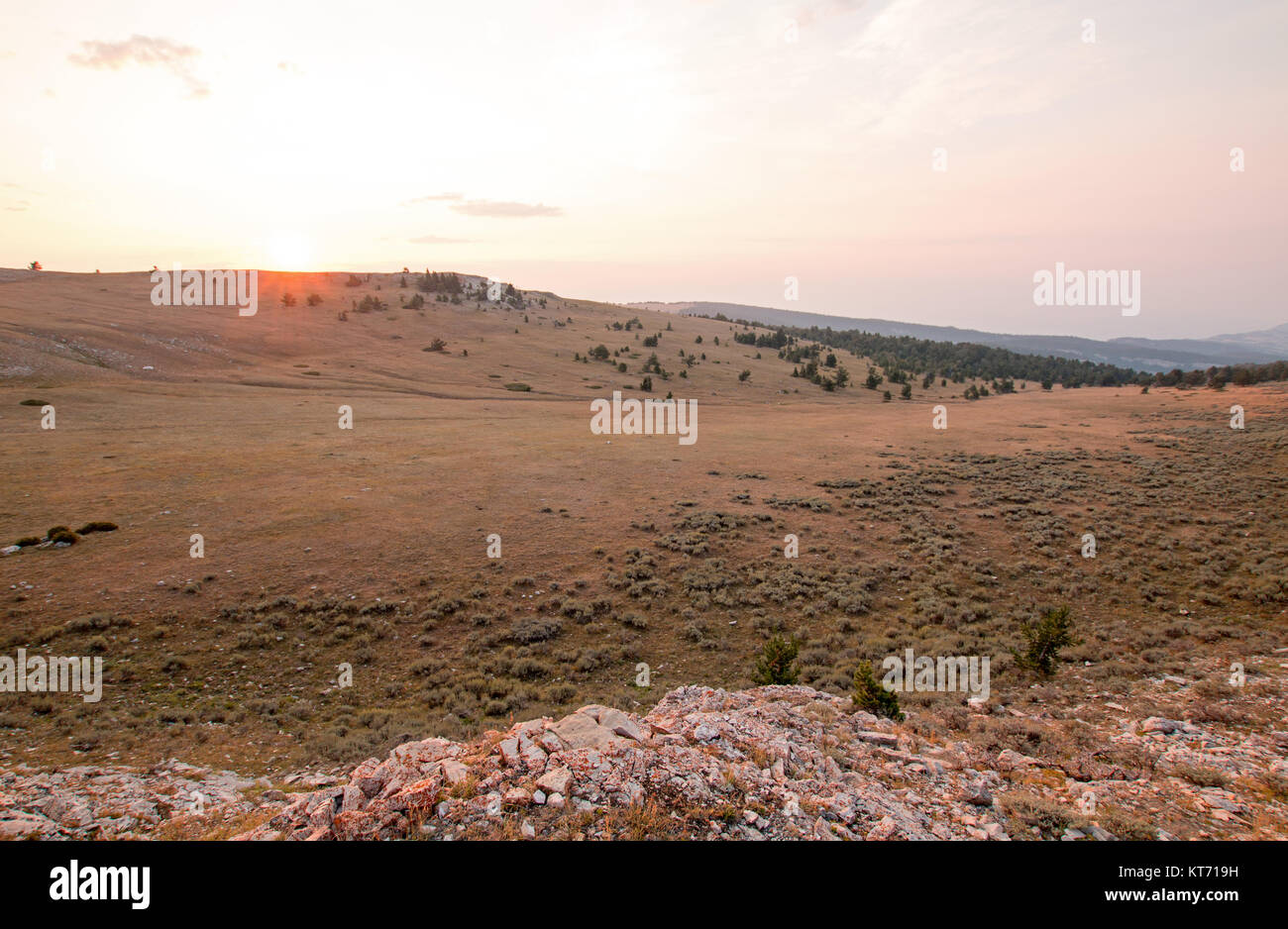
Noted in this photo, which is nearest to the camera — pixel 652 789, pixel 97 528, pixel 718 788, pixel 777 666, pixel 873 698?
pixel 652 789

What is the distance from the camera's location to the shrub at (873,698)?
12.5m

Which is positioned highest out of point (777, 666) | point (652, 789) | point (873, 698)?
point (652, 789)

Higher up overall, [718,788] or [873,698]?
[718,788]

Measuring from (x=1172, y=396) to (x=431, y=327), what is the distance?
142m

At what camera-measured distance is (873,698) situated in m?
12.6

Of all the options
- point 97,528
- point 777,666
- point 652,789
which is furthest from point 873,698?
point 97,528

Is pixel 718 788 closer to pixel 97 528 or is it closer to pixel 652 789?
pixel 652 789

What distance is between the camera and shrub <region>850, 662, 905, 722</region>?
12.5m

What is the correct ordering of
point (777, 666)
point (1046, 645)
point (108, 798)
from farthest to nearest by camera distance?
point (1046, 645)
point (777, 666)
point (108, 798)

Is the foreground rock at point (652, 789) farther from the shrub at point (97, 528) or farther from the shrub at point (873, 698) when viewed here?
the shrub at point (97, 528)

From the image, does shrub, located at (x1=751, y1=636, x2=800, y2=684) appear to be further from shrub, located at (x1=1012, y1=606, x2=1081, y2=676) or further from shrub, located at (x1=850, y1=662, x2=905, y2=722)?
shrub, located at (x1=1012, y1=606, x2=1081, y2=676)

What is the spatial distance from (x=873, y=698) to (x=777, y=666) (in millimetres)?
2877

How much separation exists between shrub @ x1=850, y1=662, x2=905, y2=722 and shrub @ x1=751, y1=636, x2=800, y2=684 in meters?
2.28

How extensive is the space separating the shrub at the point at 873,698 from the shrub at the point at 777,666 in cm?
228
